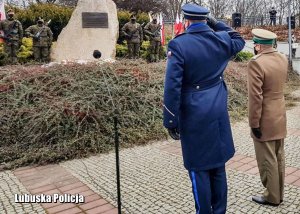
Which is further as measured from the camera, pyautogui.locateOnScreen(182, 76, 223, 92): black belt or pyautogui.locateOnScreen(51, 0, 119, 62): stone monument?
pyautogui.locateOnScreen(51, 0, 119, 62): stone monument

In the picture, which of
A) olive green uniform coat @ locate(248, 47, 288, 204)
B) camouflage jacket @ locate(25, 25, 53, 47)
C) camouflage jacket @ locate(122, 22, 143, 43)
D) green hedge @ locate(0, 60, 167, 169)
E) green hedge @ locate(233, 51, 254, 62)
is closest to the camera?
olive green uniform coat @ locate(248, 47, 288, 204)

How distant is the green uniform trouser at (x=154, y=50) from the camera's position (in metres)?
14.3

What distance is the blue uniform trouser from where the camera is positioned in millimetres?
2871

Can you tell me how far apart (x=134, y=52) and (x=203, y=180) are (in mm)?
11109

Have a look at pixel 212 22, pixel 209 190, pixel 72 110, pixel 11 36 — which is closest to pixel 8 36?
pixel 11 36

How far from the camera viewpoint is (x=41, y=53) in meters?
11.4

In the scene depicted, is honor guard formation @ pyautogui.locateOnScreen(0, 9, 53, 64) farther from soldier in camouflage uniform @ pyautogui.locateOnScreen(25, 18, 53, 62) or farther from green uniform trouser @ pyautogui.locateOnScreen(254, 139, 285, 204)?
green uniform trouser @ pyautogui.locateOnScreen(254, 139, 285, 204)

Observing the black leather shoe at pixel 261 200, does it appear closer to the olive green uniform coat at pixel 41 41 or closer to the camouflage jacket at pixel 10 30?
the olive green uniform coat at pixel 41 41

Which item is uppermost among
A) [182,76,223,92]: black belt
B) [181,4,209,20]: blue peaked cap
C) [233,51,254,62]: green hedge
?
[181,4,209,20]: blue peaked cap

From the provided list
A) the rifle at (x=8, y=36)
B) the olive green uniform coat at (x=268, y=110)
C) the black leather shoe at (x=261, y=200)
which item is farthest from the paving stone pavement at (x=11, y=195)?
the rifle at (x=8, y=36)

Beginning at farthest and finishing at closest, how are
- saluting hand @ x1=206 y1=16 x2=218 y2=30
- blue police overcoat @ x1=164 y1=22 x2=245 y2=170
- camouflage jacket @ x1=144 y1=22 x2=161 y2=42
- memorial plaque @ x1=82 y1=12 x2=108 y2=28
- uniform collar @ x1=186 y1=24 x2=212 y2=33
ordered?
camouflage jacket @ x1=144 y1=22 x2=161 y2=42 → memorial plaque @ x1=82 y1=12 x2=108 y2=28 → saluting hand @ x1=206 y1=16 x2=218 y2=30 → uniform collar @ x1=186 y1=24 x2=212 y2=33 → blue police overcoat @ x1=164 y1=22 x2=245 y2=170

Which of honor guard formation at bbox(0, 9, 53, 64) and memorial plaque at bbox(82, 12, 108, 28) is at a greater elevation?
memorial plaque at bbox(82, 12, 108, 28)

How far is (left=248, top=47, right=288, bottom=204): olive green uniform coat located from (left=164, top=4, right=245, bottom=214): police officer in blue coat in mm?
579

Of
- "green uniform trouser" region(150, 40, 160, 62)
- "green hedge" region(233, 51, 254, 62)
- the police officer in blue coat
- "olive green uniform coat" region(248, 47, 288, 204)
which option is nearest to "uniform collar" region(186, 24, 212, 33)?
the police officer in blue coat
